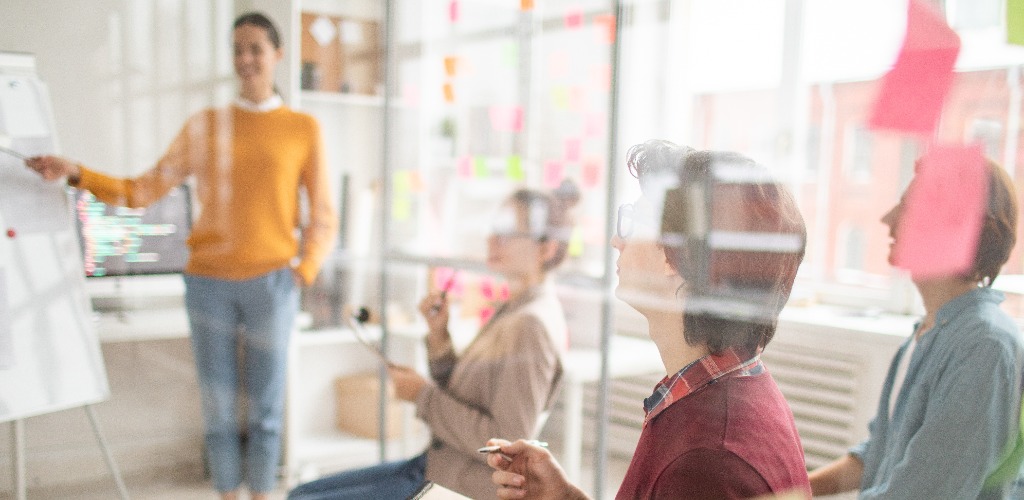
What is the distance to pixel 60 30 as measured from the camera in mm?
2246

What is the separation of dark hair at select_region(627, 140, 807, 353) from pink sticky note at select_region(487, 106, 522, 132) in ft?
7.34

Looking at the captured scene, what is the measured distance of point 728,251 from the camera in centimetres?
105

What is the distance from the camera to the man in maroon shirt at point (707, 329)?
3.02 feet

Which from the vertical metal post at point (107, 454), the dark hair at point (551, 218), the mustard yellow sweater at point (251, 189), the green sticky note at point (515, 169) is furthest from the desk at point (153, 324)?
the green sticky note at point (515, 169)

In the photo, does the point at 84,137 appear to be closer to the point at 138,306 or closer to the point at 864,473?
the point at 138,306

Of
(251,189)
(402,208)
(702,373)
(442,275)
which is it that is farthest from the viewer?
(402,208)

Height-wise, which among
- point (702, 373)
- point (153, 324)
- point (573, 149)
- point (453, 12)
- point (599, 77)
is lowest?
point (153, 324)

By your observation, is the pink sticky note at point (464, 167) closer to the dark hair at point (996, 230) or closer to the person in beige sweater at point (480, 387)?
Result: the person in beige sweater at point (480, 387)

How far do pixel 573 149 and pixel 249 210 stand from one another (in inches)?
52.1

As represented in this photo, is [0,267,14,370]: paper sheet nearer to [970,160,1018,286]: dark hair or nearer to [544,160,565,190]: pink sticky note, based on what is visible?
[544,160,565,190]: pink sticky note

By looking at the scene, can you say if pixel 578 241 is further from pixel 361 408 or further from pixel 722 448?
pixel 722 448

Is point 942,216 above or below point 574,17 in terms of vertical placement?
below

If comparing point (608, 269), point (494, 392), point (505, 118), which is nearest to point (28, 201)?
point (494, 392)

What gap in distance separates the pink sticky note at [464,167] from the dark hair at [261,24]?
98 cm
